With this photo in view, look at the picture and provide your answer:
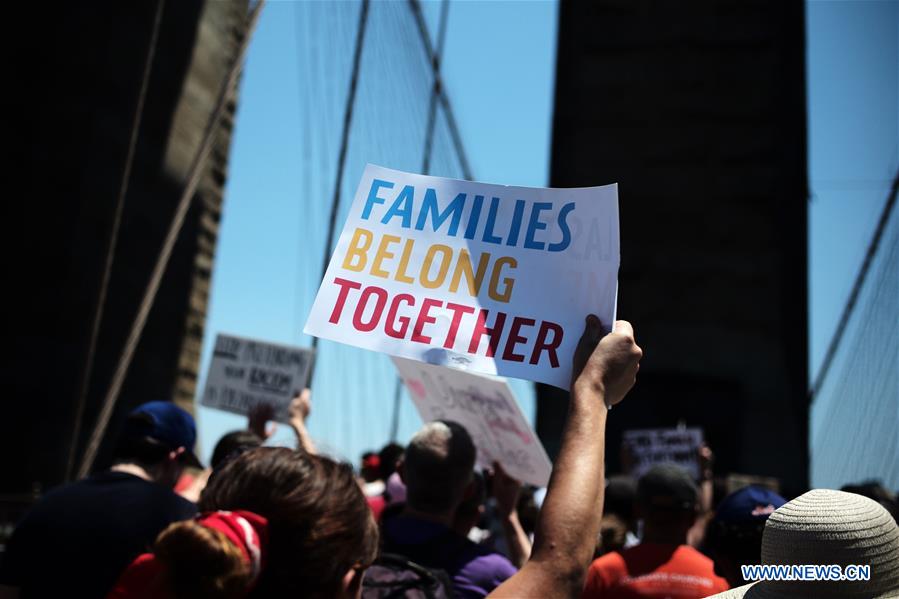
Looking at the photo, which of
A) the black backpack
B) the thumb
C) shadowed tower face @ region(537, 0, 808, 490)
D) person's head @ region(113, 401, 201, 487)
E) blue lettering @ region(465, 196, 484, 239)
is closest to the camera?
the thumb

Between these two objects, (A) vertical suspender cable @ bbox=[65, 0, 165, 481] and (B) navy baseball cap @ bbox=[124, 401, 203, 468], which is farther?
(A) vertical suspender cable @ bbox=[65, 0, 165, 481]

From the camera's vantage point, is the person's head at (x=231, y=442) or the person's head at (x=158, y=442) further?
the person's head at (x=231, y=442)

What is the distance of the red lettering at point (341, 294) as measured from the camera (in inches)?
78.2

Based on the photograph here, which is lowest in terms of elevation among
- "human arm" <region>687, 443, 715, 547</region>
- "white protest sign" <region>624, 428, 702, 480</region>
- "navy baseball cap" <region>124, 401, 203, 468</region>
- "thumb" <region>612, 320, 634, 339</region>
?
"white protest sign" <region>624, 428, 702, 480</region>

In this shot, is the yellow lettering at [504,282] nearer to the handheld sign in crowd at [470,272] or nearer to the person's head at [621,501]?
the handheld sign in crowd at [470,272]

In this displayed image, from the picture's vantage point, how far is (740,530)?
7.88 feet

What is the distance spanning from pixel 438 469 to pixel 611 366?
0.97 metres

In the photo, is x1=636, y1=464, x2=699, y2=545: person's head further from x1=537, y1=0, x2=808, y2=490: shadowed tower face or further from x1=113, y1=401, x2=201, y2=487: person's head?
x1=537, y1=0, x2=808, y2=490: shadowed tower face

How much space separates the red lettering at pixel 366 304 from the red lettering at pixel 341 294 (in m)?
0.03

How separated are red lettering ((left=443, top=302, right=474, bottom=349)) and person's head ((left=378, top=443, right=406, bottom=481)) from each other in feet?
9.75

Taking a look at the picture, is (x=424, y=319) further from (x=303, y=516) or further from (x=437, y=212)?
(x=303, y=516)

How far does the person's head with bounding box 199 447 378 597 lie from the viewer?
1233 millimetres

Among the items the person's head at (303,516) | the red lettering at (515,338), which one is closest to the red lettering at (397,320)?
the red lettering at (515,338)

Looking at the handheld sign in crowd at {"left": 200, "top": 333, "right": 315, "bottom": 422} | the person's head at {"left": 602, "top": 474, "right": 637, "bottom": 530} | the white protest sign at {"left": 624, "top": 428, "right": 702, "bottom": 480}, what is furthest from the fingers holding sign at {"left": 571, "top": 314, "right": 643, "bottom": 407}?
the white protest sign at {"left": 624, "top": 428, "right": 702, "bottom": 480}
